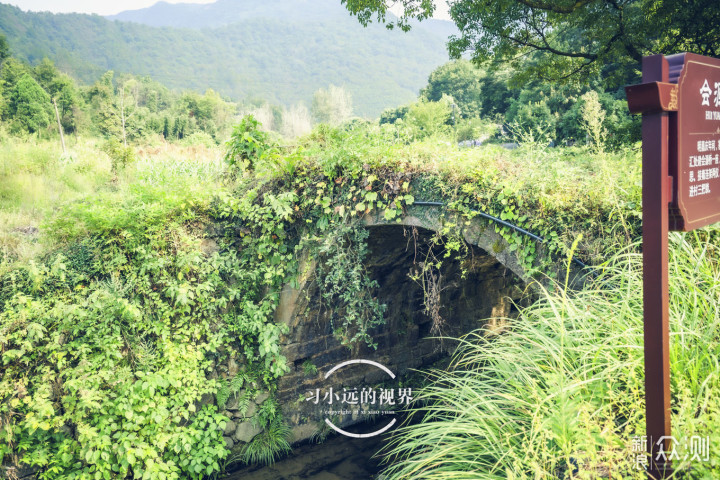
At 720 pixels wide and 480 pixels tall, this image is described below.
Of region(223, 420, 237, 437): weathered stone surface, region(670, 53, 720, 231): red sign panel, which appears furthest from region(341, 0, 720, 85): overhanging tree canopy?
region(223, 420, 237, 437): weathered stone surface

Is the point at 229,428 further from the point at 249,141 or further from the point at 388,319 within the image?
the point at 249,141

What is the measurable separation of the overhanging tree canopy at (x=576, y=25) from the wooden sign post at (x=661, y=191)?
4.30 m

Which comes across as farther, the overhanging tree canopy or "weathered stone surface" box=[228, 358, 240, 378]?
"weathered stone surface" box=[228, 358, 240, 378]

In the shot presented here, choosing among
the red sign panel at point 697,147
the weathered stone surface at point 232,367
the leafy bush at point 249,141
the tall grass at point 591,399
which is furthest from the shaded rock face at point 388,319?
the red sign panel at point 697,147

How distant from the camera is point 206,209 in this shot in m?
5.37

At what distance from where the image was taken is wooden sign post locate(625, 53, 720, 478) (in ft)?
5.43

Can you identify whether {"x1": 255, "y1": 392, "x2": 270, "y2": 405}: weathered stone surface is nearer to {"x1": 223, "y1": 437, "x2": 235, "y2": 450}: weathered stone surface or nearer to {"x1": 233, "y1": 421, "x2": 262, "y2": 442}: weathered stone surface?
{"x1": 233, "y1": 421, "x2": 262, "y2": 442}: weathered stone surface

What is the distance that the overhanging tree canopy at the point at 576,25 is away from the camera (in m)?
5.04

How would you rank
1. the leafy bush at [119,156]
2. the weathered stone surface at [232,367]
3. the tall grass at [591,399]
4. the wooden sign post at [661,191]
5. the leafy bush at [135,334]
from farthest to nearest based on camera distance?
the leafy bush at [119,156]
the weathered stone surface at [232,367]
the leafy bush at [135,334]
the tall grass at [591,399]
the wooden sign post at [661,191]

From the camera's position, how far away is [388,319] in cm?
680

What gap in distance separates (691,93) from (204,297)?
15.4ft

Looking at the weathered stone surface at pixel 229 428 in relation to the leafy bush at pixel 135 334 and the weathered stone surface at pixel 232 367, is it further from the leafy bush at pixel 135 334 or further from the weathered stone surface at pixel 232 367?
the weathered stone surface at pixel 232 367

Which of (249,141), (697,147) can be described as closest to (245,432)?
(249,141)

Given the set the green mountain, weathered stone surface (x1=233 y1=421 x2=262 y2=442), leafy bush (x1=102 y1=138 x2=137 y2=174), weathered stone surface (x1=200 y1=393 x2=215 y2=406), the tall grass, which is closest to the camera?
the tall grass
